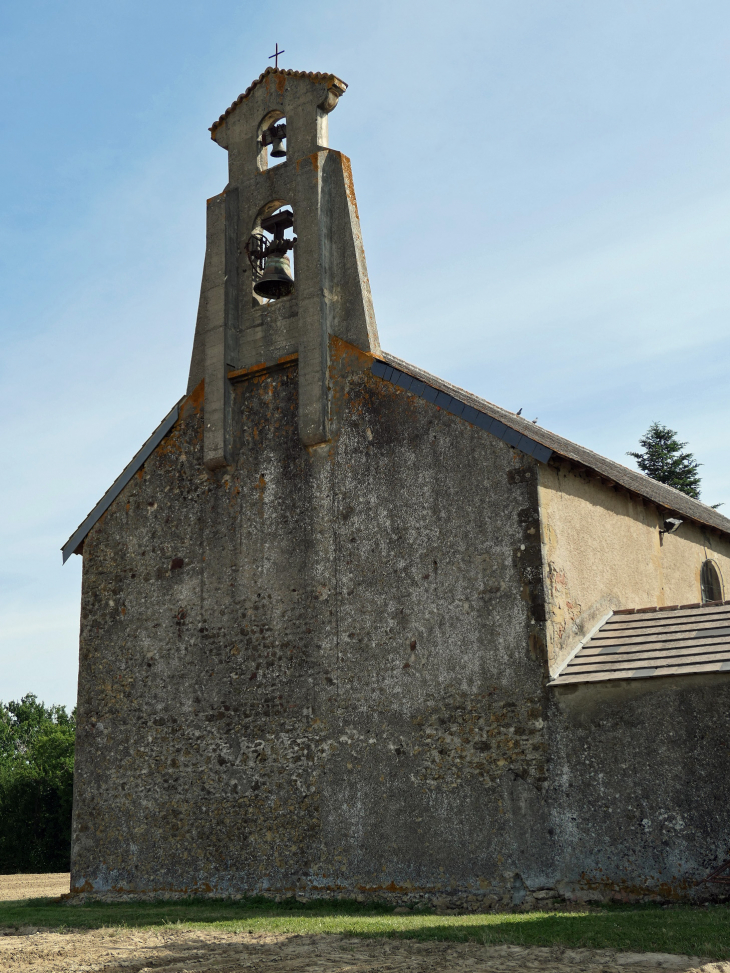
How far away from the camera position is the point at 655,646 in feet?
41.7

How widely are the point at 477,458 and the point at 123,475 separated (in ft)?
22.7

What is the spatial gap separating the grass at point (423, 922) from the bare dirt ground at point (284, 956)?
0.33 meters

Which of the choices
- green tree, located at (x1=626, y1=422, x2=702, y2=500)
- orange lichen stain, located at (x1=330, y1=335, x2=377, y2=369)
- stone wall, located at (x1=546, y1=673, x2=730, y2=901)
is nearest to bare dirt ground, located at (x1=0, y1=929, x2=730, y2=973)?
stone wall, located at (x1=546, y1=673, x2=730, y2=901)

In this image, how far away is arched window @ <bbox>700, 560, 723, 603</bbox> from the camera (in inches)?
745

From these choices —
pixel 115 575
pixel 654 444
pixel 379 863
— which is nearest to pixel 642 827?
pixel 379 863

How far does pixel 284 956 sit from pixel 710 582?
12.7 m

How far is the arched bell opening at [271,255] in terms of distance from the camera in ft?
54.7

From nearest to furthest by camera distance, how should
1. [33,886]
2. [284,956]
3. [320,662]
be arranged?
1. [284,956]
2. [320,662]
3. [33,886]

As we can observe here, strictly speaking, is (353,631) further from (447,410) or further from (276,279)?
(276,279)

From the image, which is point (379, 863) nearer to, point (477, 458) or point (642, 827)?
point (642, 827)

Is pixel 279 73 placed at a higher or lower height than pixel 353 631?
higher

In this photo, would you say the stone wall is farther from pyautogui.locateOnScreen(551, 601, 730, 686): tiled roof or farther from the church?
pyautogui.locateOnScreen(551, 601, 730, 686): tiled roof

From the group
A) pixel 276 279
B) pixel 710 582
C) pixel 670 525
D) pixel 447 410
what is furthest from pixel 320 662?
pixel 710 582

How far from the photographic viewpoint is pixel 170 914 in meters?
13.1
